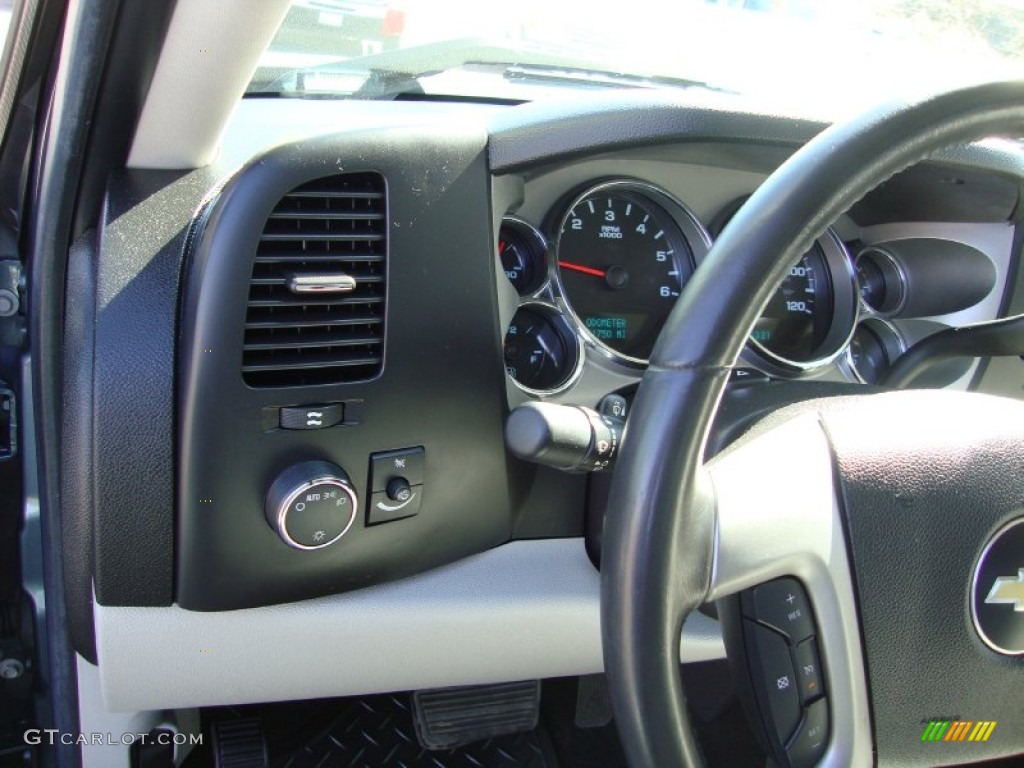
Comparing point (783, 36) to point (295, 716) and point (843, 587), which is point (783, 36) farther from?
point (295, 716)

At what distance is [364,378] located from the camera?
1.29 meters

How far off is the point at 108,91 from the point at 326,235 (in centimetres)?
31

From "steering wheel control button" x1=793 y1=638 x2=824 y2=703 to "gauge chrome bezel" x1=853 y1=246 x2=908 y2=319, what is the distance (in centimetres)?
108

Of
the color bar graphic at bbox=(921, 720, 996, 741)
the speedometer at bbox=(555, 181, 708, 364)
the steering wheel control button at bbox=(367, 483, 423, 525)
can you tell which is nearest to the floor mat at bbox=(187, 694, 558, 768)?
the steering wheel control button at bbox=(367, 483, 423, 525)

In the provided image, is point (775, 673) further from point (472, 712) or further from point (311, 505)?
point (472, 712)

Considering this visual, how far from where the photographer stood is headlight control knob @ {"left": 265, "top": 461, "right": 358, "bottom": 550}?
121cm

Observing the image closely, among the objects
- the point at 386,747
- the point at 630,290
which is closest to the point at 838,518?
the point at 630,290

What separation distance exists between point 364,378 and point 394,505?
0.60ft

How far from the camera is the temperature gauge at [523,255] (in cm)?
158

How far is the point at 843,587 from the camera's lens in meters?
1.06

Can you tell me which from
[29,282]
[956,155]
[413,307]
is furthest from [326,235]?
[956,155]

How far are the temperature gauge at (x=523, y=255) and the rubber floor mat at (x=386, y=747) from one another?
0.94 m

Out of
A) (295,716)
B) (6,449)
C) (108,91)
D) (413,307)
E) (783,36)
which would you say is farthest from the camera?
(783,36)

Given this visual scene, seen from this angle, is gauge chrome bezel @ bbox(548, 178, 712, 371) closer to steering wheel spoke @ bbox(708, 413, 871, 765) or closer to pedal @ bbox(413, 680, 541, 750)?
steering wheel spoke @ bbox(708, 413, 871, 765)
